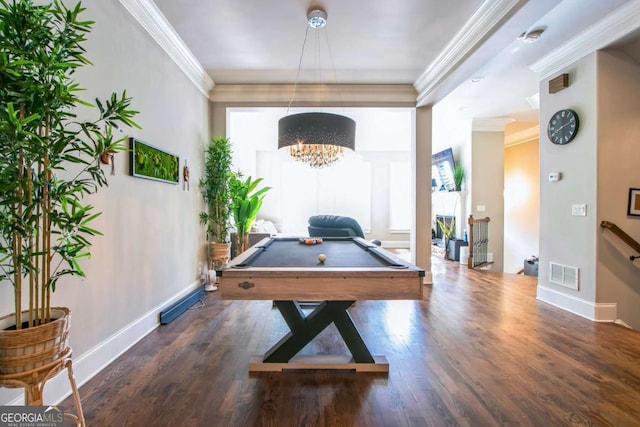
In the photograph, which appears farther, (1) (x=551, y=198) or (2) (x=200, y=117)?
(2) (x=200, y=117)

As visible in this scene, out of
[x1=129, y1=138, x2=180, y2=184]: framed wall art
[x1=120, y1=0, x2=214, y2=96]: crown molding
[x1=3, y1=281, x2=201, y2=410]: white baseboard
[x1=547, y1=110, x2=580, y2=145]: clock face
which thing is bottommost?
[x1=3, y1=281, x2=201, y2=410]: white baseboard

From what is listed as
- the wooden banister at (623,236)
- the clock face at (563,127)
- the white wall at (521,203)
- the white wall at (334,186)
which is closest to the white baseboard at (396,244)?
the white wall at (334,186)

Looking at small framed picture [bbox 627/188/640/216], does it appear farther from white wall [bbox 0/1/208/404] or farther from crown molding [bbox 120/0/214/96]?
crown molding [bbox 120/0/214/96]

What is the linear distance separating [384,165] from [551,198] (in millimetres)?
5834

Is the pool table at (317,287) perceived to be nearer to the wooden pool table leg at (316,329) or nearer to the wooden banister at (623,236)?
the wooden pool table leg at (316,329)

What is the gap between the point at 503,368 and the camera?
224 centimetres

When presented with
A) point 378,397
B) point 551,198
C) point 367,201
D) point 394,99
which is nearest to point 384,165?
point 367,201

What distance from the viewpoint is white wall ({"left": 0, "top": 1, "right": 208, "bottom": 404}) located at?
6.81 ft

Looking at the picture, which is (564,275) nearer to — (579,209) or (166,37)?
(579,209)

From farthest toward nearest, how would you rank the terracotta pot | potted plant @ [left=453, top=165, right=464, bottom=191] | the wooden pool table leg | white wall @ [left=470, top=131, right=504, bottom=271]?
potted plant @ [left=453, top=165, right=464, bottom=191]
white wall @ [left=470, top=131, right=504, bottom=271]
the terracotta pot
the wooden pool table leg

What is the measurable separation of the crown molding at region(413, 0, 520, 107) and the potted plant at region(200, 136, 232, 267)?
2978 mm

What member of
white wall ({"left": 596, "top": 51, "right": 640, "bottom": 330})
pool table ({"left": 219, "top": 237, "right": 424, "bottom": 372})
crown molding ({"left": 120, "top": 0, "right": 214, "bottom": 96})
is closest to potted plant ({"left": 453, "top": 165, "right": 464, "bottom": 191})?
white wall ({"left": 596, "top": 51, "right": 640, "bottom": 330})

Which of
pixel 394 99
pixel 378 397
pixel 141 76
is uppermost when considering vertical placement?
pixel 394 99

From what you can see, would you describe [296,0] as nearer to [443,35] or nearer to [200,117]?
[443,35]
